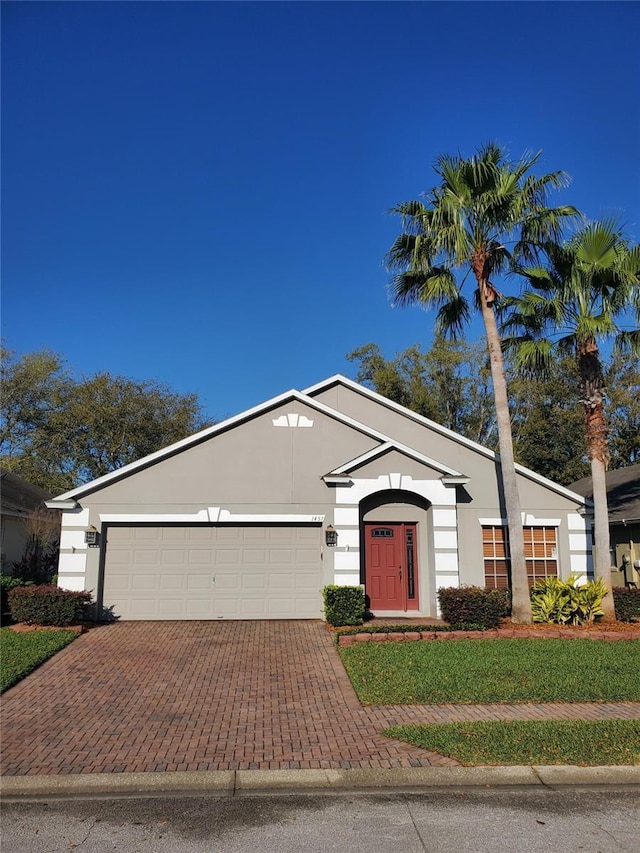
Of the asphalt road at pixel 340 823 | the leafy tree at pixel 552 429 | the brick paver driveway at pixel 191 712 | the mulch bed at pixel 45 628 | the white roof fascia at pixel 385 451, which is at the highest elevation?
the leafy tree at pixel 552 429

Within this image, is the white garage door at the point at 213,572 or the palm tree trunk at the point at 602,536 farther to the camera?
the white garage door at the point at 213,572

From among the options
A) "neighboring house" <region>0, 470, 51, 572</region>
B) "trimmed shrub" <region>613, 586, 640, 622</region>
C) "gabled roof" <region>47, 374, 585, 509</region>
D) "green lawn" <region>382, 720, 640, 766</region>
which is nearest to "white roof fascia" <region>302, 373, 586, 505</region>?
"gabled roof" <region>47, 374, 585, 509</region>

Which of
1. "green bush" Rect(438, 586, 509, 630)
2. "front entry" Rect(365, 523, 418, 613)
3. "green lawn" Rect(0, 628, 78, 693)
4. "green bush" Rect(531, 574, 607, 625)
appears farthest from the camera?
"front entry" Rect(365, 523, 418, 613)

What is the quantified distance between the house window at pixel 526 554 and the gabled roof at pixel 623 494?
10.1 feet

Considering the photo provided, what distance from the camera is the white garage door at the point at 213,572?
14.5 meters

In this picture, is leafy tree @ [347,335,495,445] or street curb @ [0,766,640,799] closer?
street curb @ [0,766,640,799]

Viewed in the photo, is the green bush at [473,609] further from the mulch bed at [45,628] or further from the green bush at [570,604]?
the mulch bed at [45,628]

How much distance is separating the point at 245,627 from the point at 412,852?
9.54m

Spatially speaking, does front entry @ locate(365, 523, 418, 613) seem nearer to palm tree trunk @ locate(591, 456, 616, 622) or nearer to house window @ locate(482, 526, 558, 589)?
house window @ locate(482, 526, 558, 589)

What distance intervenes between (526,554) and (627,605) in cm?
264

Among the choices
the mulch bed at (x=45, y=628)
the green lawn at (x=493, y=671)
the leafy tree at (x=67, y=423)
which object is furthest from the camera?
the leafy tree at (x=67, y=423)

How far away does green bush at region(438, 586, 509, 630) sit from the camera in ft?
42.5

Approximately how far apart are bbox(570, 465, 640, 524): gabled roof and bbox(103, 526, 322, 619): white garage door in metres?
9.31

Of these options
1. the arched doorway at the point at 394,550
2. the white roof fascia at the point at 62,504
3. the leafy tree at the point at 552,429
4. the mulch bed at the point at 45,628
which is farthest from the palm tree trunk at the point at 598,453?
the leafy tree at the point at 552,429
